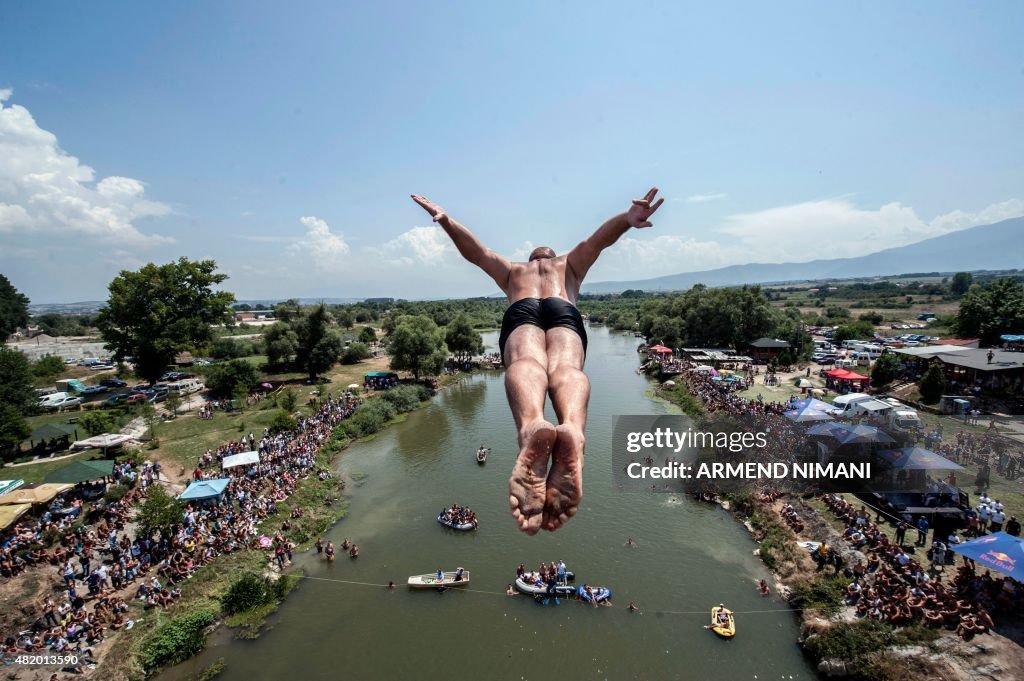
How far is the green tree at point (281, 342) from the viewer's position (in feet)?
128

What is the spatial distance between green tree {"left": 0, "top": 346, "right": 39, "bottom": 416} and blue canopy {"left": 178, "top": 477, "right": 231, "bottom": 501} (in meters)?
11.8

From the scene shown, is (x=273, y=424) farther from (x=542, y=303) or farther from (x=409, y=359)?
(x=542, y=303)

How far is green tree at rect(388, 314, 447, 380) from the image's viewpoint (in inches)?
1470

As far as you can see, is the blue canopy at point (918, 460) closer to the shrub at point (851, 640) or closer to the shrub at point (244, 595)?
the shrub at point (851, 640)

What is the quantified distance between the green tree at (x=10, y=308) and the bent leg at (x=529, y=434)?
58544 mm

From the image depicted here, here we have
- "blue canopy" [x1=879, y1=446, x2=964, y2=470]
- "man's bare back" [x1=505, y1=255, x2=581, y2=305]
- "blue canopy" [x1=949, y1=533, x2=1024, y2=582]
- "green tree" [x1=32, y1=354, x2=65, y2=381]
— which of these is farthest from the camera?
"green tree" [x1=32, y1=354, x2=65, y2=381]

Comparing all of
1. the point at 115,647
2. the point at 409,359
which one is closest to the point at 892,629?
the point at 115,647

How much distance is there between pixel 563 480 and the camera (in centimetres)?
270

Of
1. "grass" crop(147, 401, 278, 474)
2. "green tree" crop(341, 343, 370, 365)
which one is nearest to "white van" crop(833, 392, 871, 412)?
"grass" crop(147, 401, 278, 474)

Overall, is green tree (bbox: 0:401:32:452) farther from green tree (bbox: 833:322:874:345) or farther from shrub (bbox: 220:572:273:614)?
green tree (bbox: 833:322:874:345)

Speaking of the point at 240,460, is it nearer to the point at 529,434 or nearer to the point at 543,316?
the point at 543,316

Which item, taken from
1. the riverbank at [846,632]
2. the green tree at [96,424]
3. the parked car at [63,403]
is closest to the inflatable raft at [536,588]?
the riverbank at [846,632]

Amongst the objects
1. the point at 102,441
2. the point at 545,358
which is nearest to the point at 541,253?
the point at 545,358

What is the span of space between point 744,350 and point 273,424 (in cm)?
4261
